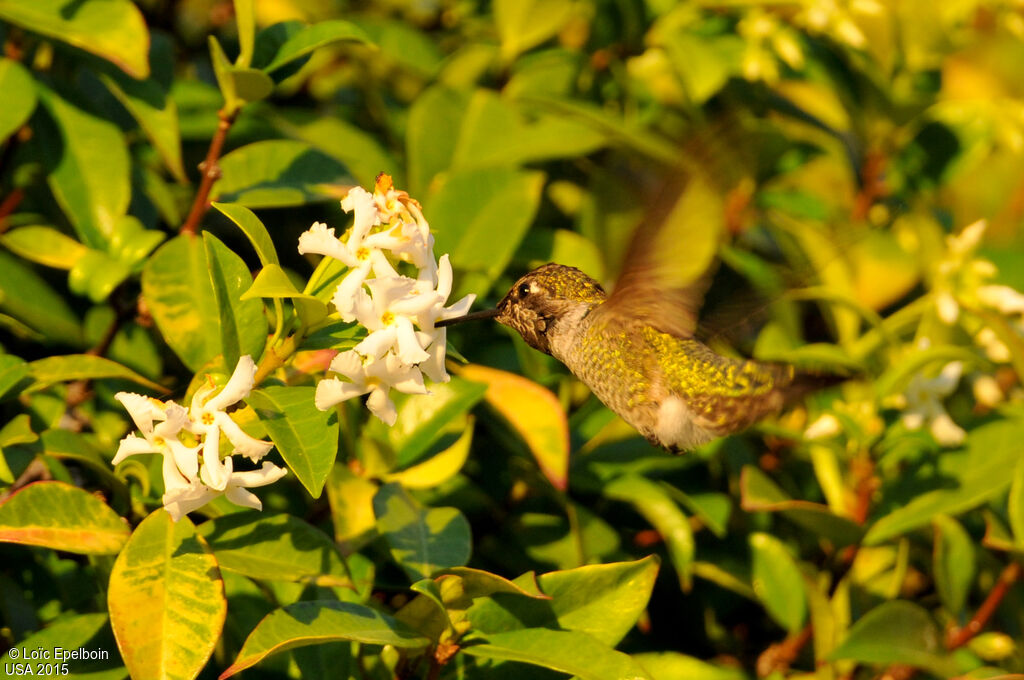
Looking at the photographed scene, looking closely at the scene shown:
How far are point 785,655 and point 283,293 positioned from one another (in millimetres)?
1472

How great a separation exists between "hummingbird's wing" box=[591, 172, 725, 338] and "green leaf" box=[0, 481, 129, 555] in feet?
2.61

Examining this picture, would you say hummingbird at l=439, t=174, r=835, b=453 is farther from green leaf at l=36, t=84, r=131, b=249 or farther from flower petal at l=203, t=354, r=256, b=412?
green leaf at l=36, t=84, r=131, b=249

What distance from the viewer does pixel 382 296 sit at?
1.27 metres

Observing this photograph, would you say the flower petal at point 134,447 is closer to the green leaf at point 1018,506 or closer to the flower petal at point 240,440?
the flower petal at point 240,440

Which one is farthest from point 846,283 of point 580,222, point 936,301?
point 580,222

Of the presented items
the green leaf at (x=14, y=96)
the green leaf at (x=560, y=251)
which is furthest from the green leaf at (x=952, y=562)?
the green leaf at (x=14, y=96)

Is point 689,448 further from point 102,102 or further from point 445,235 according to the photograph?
point 102,102

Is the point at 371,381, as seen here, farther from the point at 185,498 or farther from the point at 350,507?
the point at 350,507

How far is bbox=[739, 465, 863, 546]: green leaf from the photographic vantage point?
200cm

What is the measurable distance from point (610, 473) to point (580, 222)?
2.36 feet

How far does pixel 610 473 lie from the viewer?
206 centimetres

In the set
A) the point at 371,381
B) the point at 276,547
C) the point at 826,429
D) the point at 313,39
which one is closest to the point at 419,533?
the point at 276,547

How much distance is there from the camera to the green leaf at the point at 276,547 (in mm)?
1416

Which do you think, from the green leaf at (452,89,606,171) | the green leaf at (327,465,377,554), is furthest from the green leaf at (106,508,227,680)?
the green leaf at (452,89,606,171)
